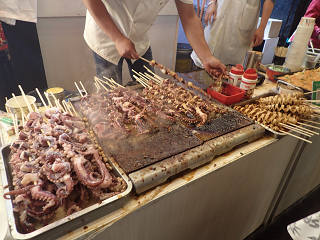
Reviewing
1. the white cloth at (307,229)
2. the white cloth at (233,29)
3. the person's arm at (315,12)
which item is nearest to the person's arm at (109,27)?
the white cloth at (307,229)

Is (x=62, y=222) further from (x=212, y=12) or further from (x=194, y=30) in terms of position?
(x=212, y=12)

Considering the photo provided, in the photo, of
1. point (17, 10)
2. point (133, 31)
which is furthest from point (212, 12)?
point (17, 10)

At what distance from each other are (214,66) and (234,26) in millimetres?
2051

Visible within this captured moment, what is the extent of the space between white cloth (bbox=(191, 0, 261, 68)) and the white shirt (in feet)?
5.33

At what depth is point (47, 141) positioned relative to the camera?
1.50 metres

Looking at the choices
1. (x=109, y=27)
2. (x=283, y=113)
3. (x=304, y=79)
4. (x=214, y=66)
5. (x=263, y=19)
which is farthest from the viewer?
(x=263, y=19)

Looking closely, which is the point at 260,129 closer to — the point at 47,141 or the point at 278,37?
the point at 47,141

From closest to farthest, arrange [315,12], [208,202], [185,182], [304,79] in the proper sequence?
[185,182] < [208,202] < [304,79] < [315,12]

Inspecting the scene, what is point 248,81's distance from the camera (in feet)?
8.32

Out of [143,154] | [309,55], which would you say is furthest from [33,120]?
[309,55]

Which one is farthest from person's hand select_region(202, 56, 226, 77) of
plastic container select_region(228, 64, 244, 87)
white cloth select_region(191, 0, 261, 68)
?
white cloth select_region(191, 0, 261, 68)

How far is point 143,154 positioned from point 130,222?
47 cm

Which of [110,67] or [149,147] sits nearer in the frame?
[149,147]

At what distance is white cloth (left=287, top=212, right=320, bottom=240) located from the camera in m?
1.35
